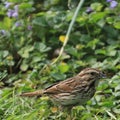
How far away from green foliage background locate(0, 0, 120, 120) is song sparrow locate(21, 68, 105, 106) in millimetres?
188

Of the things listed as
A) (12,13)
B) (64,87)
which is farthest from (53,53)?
(64,87)

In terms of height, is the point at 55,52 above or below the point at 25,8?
below

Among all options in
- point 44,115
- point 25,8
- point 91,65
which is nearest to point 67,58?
point 91,65

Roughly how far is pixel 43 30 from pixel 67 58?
0.57 metres

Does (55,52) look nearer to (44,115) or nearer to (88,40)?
(88,40)

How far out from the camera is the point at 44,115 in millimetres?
4723

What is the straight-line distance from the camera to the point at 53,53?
620 centimetres

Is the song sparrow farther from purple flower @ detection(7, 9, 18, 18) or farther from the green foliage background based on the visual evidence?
purple flower @ detection(7, 9, 18, 18)

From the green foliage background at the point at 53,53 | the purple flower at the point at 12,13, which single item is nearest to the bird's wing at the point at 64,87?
the green foliage background at the point at 53,53

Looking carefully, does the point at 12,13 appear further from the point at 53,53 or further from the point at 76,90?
the point at 76,90

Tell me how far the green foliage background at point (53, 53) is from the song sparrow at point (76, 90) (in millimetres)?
188

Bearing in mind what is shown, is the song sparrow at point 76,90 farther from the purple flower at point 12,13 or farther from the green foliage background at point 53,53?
the purple flower at point 12,13

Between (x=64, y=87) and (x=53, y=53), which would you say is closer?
(x=64, y=87)

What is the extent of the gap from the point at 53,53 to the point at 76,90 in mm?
1696
